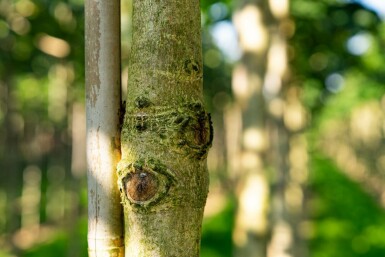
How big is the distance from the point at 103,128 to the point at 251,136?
5.31 metres

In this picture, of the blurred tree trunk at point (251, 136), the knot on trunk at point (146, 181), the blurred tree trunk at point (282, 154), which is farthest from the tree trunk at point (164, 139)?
the blurred tree trunk at point (282, 154)

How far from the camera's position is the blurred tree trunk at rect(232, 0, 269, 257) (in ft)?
21.8

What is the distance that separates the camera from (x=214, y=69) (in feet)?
100

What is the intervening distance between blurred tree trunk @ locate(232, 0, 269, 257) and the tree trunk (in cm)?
500

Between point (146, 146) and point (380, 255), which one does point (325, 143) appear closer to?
point (380, 255)

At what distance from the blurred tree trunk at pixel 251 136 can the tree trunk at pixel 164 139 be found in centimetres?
500

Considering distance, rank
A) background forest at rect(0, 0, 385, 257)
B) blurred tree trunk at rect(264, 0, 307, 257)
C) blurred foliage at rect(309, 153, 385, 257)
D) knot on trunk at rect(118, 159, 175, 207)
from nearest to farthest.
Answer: knot on trunk at rect(118, 159, 175, 207) → background forest at rect(0, 0, 385, 257) → blurred tree trunk at rect(264, 0, 307, 257) → blurred foliage at rect(309, 153, 385, 257)

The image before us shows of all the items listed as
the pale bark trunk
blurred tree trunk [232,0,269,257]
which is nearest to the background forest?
blurred tree trunk [232,0,269,257]

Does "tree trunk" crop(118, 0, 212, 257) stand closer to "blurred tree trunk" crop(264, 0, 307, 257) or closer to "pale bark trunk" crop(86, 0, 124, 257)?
"pale bark trunk" crop(86, 0, 124, 257)

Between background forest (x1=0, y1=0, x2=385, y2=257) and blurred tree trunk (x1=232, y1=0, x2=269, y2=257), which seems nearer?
blurred tree trunk (x1=232, y1=0, x2=269, y2=257)

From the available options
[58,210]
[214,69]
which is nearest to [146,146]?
[214,69]

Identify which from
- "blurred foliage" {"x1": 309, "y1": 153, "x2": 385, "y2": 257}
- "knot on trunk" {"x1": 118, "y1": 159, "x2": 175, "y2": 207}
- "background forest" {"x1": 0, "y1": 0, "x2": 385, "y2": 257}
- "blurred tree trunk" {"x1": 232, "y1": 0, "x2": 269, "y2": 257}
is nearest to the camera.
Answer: "knot on trunk" {"x1": 118, "y1": 159, "x2": 175, "y2": 207}

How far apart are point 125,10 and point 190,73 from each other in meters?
15.2

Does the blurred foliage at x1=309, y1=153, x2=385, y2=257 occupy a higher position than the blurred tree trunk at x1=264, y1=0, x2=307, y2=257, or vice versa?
the blurred tree trunk at x1=264, y1=0, x2=307, y2=257
